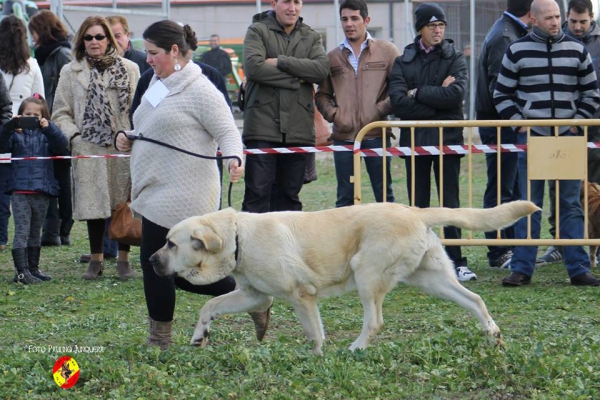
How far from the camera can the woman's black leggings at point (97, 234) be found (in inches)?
354

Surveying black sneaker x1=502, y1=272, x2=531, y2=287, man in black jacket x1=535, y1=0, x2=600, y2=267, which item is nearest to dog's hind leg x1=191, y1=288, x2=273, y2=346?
black sneaker x1=502, y1=272, x2=531, y2=287

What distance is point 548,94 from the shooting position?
27.8 feet

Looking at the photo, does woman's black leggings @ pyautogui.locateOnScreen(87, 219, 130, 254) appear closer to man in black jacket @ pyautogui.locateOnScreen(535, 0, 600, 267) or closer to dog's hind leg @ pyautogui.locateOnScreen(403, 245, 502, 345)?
dog's hind leg @ pyautogui.locateOnScreen(403, 245, 502, 345)

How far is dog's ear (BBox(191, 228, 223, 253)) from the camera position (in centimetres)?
545

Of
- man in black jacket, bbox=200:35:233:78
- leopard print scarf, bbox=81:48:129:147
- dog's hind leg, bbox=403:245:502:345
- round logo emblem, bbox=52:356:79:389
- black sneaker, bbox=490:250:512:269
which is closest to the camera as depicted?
round logo emblem, bbox=52:356:79:389

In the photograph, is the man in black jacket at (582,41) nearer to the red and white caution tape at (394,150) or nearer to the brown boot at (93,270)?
the red and white caution tape at (394,150)

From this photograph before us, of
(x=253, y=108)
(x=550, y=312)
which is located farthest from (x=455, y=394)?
(x=253, y=108)

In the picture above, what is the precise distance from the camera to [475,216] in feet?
19.1

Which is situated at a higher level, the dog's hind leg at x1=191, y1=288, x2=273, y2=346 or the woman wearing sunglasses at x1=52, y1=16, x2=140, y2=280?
the woman wearing sunglasses at x1=52, y1=16, x2=140, y2=280

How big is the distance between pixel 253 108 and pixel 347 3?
4.46 feet

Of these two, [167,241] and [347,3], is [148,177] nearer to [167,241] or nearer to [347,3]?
[167,241]

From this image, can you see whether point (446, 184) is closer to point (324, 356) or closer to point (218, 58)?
point (324, 356)

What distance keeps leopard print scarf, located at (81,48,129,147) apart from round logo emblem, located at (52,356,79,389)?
3894 mm

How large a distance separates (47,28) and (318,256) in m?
5.98
